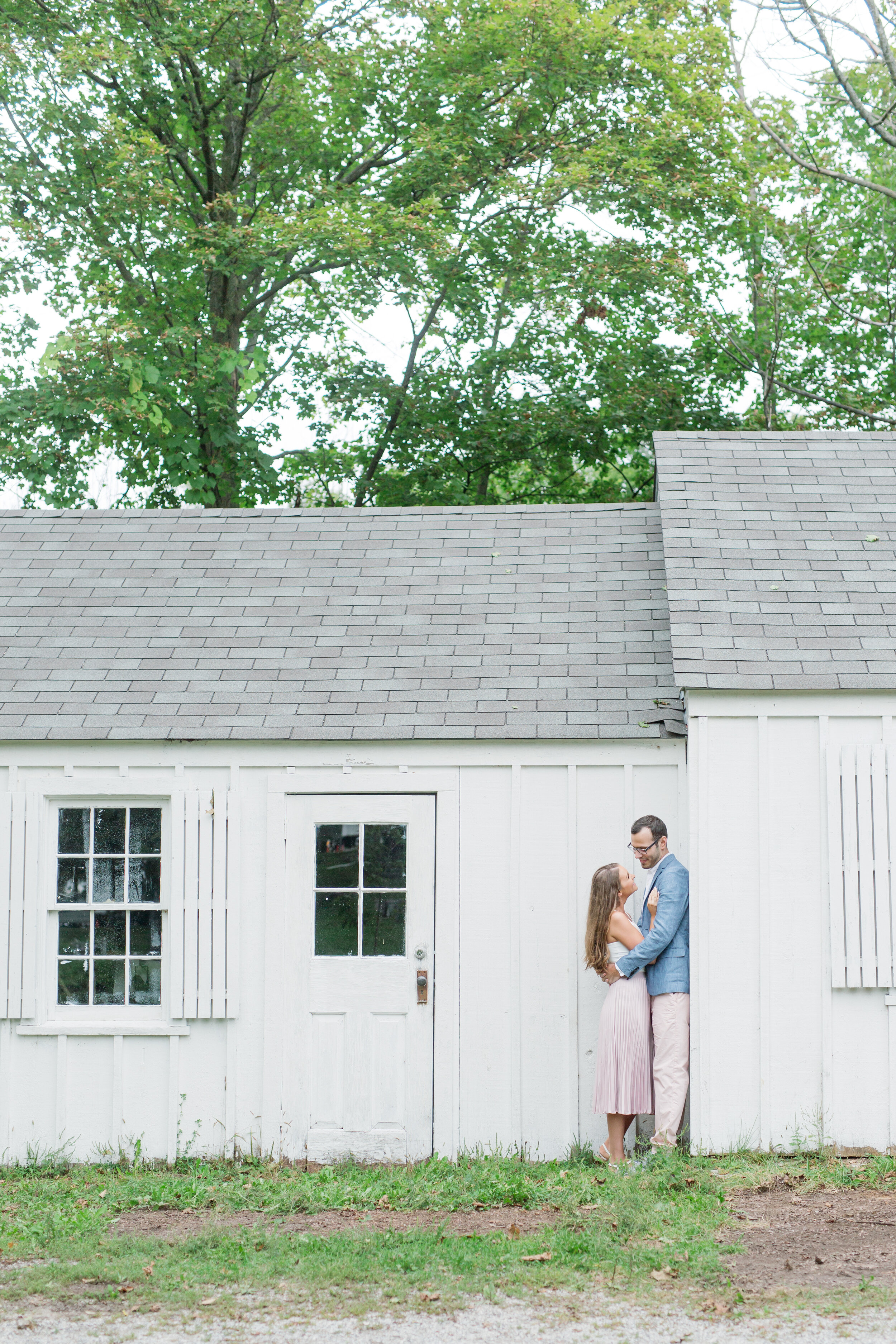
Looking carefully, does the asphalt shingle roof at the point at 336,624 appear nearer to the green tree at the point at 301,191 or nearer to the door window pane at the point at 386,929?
the door window pane at the point at 386,929

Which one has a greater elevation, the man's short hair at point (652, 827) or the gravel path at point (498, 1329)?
the man's short hair at point (652, 827)

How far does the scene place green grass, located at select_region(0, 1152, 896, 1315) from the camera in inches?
222

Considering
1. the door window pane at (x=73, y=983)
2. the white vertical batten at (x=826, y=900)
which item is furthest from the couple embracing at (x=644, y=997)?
the door window pane at (x=73, y=983)

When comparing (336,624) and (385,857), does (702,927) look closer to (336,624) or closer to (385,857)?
(385,857)

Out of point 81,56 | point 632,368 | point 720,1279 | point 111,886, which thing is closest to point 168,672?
point 111,886

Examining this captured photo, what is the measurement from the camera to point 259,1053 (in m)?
8.23

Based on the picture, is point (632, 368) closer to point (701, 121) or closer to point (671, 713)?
point (701, 121)

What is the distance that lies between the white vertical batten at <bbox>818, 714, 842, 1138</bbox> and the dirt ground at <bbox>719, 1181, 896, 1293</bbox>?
0.69 m

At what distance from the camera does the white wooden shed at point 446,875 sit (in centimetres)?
759

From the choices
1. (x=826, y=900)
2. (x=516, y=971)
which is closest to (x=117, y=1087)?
(x=516, y=971)

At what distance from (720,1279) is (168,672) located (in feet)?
18.0

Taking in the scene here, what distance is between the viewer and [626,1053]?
7613 mm

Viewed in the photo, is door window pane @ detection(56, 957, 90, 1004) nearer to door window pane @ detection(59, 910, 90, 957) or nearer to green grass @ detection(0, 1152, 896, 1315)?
door window pane @ detection(59, 910, 90, 957)

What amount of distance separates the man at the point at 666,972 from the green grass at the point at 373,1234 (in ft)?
1.32
